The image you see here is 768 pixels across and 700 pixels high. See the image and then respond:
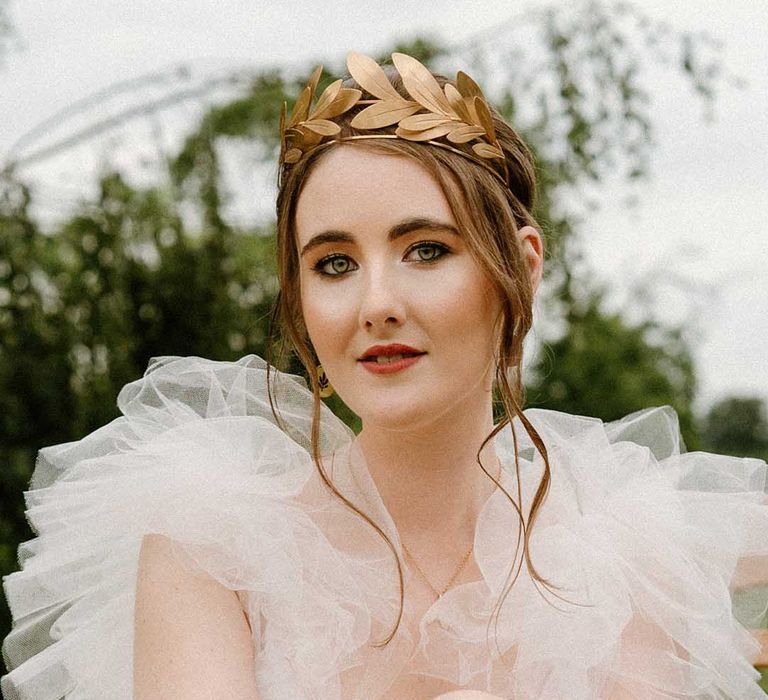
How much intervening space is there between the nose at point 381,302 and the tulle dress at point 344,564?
43 cm

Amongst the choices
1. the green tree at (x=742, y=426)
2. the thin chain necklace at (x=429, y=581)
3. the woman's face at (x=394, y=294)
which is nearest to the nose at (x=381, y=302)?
the woman's face at (x=394, y=294)

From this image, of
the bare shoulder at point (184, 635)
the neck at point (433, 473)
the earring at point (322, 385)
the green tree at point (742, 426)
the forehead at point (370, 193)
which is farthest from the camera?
the green tree at point (742, 426)

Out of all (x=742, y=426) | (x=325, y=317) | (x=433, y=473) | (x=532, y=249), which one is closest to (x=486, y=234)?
(x=532, y=249)

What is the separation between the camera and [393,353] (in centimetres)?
195

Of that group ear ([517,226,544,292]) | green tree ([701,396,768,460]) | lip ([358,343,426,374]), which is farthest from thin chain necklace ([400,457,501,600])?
green tree ([701,396,768,460])

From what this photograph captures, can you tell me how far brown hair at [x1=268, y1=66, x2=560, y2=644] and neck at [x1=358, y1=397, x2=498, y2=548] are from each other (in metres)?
0.04

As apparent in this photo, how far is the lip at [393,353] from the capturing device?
1945 mm

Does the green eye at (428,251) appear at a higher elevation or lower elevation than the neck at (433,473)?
higher

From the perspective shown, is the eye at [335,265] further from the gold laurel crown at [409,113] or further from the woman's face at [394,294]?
the gold laurel crown at [409,113]

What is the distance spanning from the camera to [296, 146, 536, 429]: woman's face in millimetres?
1947

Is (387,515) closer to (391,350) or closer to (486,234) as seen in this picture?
(391,350)

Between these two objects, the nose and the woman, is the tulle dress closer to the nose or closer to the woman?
the woman

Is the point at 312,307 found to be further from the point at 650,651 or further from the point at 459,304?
the point at 650,651

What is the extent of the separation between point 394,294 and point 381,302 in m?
0.04
